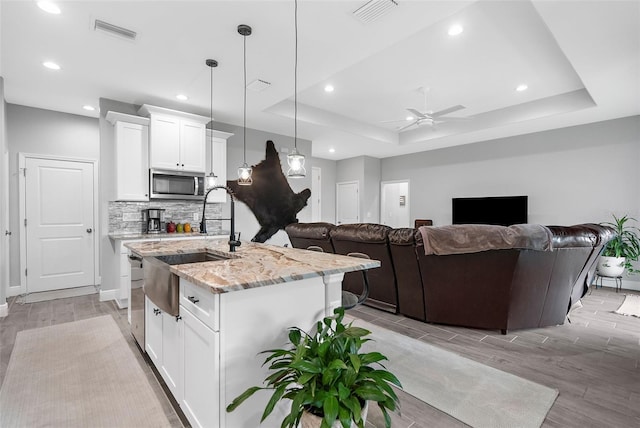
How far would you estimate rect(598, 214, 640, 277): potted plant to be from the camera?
15.3ft

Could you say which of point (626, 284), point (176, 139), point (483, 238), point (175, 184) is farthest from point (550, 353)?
point (176, 139)

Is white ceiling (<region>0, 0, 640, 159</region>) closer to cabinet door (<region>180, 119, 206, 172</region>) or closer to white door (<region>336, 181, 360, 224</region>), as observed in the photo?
cabinet door (<region>180, 119, 206, 172</region>)

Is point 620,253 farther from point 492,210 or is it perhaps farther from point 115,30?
point 115,30

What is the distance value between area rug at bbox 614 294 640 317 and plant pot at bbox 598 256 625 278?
0.34 m

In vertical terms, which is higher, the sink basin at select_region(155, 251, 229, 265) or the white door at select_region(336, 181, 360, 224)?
the white door at select_region(336, 181, 360, 224)

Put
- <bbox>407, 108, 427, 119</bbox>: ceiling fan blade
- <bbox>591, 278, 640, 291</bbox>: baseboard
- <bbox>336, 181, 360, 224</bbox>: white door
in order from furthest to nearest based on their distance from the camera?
<bbox>336, 181, 360, 224</bbox>: white door
<bbox>591, 278, 640, 291</bbox>: baseboard
<bbox>407, 108, 427, 119</bbox>: ceiling fan blade

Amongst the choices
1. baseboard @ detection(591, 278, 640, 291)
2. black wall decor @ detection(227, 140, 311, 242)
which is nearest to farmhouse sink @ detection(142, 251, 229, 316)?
black wall decor @ detection(227, 140, 311, 242)

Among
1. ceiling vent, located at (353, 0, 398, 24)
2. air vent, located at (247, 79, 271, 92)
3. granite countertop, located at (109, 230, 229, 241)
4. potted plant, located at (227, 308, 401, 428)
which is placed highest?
ceiling vent, located at (353, 0, 398, 24)

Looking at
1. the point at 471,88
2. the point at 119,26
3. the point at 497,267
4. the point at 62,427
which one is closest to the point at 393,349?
the point at 497,267

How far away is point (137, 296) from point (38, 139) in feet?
12.2

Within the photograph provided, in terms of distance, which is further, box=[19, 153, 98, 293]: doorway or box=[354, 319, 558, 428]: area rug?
box=[19, 153, 98, 293]: doorway

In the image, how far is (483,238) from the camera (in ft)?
9.19

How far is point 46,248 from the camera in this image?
15.1ft

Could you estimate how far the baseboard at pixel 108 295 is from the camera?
4.18 metres
